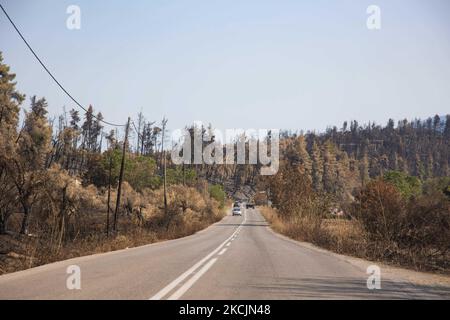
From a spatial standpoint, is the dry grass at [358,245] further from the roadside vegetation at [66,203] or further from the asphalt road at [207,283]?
the roadside vegetation at [66,203]

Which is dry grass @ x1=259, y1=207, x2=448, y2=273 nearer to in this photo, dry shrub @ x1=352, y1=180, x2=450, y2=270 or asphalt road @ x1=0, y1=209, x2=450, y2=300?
dry shrub @ x1=352, y1=180, x2=450, y2=270

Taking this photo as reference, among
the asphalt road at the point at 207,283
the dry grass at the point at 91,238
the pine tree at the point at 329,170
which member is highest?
the pine tree at the point at 329,170

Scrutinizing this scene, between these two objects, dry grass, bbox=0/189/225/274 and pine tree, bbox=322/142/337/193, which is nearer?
dry grass, bbox=0/189/225/274

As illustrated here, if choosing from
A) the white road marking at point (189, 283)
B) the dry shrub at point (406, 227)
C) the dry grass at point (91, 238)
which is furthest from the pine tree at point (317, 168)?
the white road marking at point (189, 283)

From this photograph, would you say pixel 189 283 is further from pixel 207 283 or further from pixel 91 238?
pixel 91 238

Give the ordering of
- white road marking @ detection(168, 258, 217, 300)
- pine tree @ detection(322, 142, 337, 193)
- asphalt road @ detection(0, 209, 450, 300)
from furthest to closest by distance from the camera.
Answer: pine tree @ detection(322, 142, 337, 193), asphalt road @ detection(0, 209, 450, 300), white road marking @ detection(168, 258, 217, 300)

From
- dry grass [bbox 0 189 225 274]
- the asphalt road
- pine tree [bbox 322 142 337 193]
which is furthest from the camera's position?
pine tree [bbox 322 142 337 193]

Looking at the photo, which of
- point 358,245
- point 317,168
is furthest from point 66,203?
point 317,168

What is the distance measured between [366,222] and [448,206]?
3520 millimetres

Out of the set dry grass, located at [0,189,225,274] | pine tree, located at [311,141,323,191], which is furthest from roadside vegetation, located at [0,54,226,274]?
pine tree, located at [311,141,323,191]

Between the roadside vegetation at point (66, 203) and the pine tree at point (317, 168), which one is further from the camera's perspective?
the pine tree at point (317, 168)
